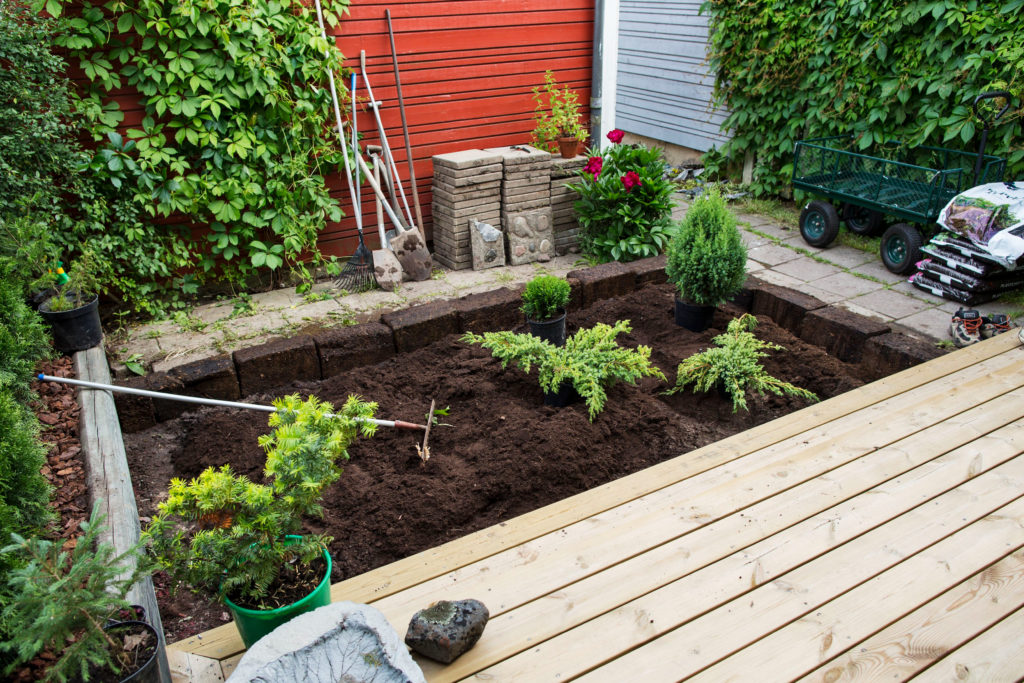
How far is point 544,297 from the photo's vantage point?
3791 mm

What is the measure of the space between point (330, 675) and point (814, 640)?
1.24 meters

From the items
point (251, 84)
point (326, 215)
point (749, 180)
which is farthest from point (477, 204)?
point (749, 180)

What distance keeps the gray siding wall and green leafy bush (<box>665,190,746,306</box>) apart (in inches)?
172

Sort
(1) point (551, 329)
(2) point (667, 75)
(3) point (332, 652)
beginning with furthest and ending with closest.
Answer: (2) point (667, 75), (1) point (551, 329), (3) point (332, 652)

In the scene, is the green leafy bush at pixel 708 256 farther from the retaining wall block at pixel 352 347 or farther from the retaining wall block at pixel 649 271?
the retaining wall block at pixel 352 347

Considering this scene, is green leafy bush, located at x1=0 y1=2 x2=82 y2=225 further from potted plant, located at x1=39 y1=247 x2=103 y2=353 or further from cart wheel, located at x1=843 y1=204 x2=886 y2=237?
cart wheel, located at x1=843 y1=204 x2=886 y2=237

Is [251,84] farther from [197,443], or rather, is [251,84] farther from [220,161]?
[197,443]

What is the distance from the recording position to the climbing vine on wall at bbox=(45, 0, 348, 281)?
13.9ft

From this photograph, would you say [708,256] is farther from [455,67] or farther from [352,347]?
[455,67]

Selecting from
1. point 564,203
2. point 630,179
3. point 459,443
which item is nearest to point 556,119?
point 564,203

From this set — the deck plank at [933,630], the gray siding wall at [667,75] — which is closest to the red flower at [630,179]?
the gray siding wall at [667,75]

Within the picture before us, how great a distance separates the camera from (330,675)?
1573 millimetres

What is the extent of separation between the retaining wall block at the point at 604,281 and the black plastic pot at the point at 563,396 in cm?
131

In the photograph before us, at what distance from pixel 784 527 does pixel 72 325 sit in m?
3.54
